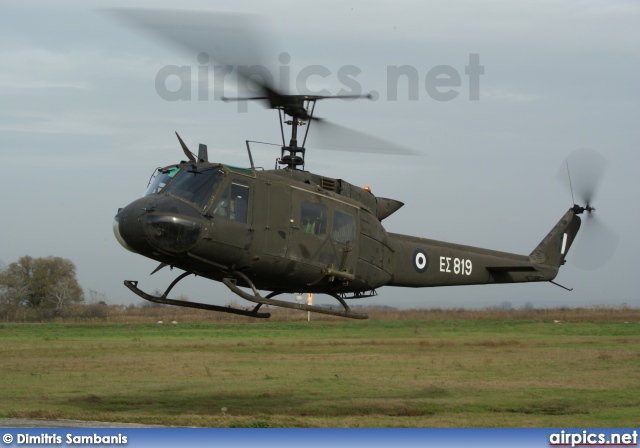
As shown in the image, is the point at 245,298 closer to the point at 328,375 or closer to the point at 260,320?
the point at 328,375

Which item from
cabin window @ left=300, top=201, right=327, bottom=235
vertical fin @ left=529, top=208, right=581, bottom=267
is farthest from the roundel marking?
vertical fin @ left=529, top=208, right=581, bottom=267

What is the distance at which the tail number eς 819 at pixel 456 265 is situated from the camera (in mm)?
17312

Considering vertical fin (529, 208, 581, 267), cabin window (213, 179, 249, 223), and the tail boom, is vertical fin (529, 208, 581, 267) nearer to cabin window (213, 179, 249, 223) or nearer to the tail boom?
the tail boom

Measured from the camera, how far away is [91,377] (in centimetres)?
2825

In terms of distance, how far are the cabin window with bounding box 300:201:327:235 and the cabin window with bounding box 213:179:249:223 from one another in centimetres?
112

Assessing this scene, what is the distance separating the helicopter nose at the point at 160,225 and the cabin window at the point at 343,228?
275 centimetres

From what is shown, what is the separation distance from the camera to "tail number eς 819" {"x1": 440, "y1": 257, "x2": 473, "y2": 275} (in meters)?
17.3

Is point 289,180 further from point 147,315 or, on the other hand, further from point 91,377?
point 147,315

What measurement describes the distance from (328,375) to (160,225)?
17.6 m

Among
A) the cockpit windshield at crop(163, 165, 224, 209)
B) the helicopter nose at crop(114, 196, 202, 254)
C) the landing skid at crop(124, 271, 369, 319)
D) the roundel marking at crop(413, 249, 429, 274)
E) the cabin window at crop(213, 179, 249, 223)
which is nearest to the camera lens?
the helicopter nose at crop(114, 196, 202, 254)

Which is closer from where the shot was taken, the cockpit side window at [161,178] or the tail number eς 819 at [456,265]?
the cockpit side window at [161,178]

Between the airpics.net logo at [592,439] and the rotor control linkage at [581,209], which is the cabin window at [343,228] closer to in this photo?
the airpics.net logo at [592,439]

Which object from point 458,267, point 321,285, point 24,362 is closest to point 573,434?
point 458,267

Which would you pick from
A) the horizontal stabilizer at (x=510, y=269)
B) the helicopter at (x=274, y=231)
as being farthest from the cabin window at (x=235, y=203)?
the horizontal stabilizer at (x=510, y=269)
